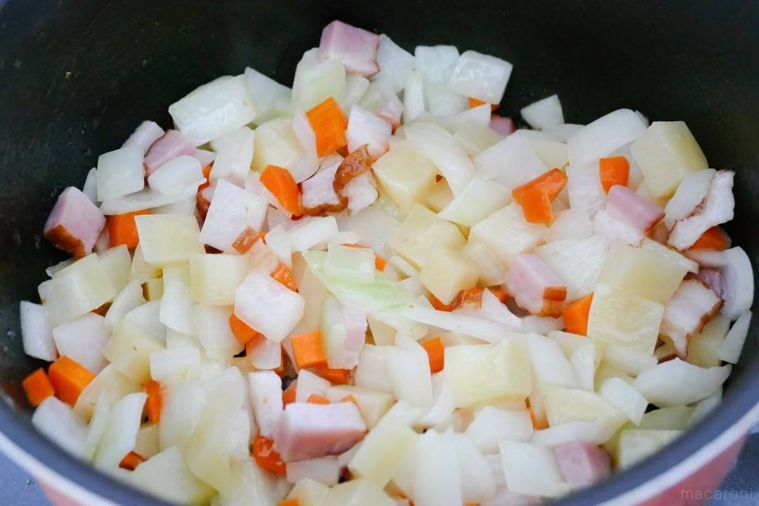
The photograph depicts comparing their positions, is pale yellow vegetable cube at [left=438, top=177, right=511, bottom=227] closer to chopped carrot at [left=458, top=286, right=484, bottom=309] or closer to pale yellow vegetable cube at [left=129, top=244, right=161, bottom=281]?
chopped carrot at [left=458, top=286, right=484, bottom=309]

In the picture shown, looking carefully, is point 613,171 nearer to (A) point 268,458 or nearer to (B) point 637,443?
(B) point 637,443

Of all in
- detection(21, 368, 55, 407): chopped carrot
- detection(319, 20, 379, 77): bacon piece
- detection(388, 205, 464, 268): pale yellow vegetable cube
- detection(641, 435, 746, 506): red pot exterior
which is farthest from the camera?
detection(319, 20, 379, 77): bacon piece

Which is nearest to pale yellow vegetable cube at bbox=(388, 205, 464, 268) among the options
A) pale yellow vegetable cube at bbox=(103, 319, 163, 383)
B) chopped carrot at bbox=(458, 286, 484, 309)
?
chopped carrot at bbox=(458, 286, 484, 309)

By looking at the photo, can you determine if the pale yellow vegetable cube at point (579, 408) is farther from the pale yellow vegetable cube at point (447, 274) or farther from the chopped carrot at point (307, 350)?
the chopped carrot at point (307, 350)

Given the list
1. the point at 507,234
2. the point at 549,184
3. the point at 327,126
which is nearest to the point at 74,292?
the point at 327,126

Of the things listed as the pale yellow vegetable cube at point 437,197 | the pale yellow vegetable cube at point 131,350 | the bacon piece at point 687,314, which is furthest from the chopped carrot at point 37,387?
the bacon piece at point 687,314

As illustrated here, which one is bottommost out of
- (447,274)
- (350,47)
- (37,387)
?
(37,387)
